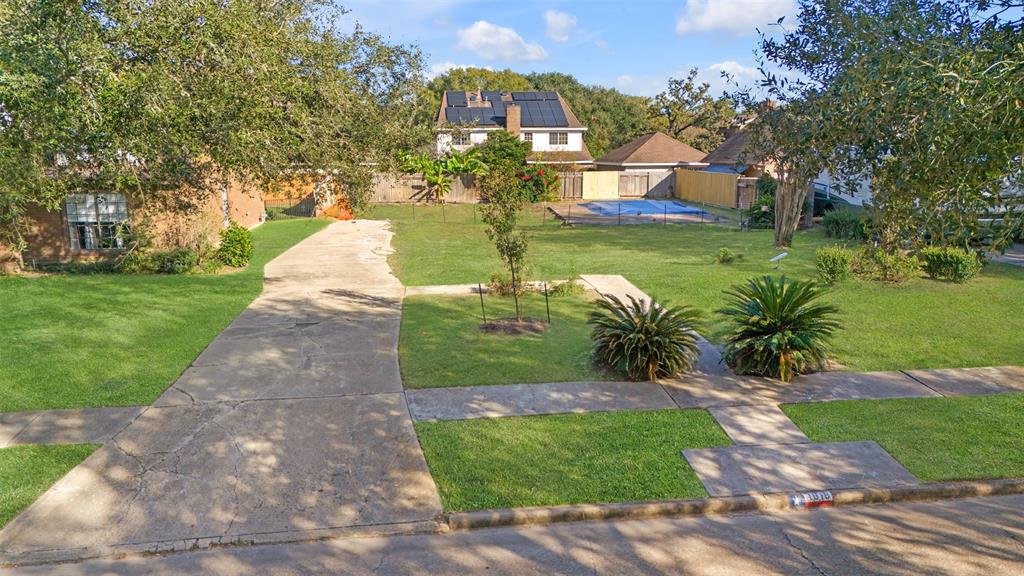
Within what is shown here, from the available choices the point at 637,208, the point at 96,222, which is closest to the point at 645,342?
the point at 96,222

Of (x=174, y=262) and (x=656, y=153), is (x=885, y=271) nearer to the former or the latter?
(x=174, y=262)

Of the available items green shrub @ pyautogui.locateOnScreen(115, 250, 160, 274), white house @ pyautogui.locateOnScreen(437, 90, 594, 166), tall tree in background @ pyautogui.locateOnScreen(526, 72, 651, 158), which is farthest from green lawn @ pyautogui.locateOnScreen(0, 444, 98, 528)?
tall tree in background @ pyautogui.locateOnScreen(526, 72, 651, 158)

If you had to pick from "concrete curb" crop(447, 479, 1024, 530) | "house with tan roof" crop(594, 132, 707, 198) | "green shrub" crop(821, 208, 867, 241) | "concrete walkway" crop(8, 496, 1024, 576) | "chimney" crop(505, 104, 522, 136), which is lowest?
"concrete walkway" crop(8, 496, 1024, 576)

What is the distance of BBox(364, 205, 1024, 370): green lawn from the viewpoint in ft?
35.2

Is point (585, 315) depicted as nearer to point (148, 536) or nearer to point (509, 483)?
point (509, 483)

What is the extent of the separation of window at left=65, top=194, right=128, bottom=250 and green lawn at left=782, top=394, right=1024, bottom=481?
17.4 meters

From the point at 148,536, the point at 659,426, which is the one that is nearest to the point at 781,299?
the point at 659,426

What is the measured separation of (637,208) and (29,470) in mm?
32131

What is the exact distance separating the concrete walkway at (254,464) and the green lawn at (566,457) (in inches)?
13.3

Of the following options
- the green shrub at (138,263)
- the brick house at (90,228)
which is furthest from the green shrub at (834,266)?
the green shrub at (138,263)

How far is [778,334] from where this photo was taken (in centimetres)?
934

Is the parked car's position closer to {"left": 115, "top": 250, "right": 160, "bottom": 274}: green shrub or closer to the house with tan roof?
the house with tan roof

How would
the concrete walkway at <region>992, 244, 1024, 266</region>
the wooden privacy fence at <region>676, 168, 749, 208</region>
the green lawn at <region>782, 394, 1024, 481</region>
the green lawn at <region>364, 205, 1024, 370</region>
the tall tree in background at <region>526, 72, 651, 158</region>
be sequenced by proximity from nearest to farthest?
the green lawn at <region>782, 394, 1024, 481</region>, the green lawn at <region>364, 205, 1024, 370</region>, the concrete walkway at <region>992, 244, 1024, 266</region>, the wooden privacy fence at <region>676, 168, 749, 208</region>, the tall tree in background at <region>526, 72, 651, 158</region>

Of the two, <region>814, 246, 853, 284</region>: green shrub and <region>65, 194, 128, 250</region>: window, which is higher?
<region>65, 194, 128, 250</region>: window
